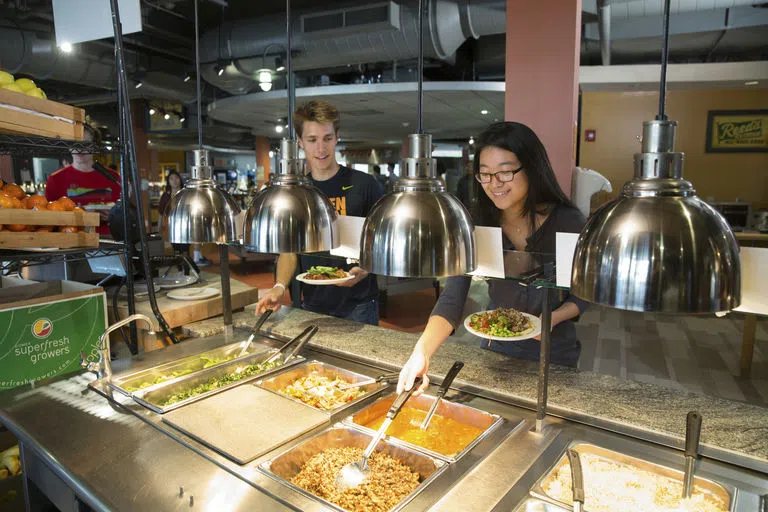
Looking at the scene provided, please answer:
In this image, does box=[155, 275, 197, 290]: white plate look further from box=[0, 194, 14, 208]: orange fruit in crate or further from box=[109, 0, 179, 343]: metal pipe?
box=[0, 194, 14, 208]: orange fruit in crate

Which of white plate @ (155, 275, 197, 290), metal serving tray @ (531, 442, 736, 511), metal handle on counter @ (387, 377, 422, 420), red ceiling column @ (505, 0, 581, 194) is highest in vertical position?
red ceiling column @ (505, 0, 581, 194)

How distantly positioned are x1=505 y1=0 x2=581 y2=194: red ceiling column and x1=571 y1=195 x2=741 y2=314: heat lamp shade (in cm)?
246

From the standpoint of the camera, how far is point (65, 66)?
596cm

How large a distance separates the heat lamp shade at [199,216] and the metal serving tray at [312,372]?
0.61m

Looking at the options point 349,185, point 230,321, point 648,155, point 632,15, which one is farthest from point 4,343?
point 632,15

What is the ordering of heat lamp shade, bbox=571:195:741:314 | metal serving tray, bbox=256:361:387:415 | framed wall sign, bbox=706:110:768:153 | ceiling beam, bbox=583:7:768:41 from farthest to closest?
framed wall sign, bbox=706:110:768:153 → ceiling beam, bbox=583:7:768:41 → metal serving tray, bbox=256:361:387:415 → heat lamp shade, bbox=571:195:741:314

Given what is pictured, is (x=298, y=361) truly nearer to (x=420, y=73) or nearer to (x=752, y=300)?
(x=420, y=73)

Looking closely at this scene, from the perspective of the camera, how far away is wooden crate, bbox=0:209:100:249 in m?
2.04

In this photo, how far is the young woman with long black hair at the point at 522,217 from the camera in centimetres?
186

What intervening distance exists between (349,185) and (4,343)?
1752 mm

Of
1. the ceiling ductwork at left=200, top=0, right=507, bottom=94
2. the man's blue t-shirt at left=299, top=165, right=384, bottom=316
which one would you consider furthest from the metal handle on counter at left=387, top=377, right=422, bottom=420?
the ceiling ductwork at left=200, top=0, right=507, bottom=94

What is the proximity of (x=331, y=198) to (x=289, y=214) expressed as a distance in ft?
4.99

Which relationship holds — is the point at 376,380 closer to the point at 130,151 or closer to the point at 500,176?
the point at 500,176

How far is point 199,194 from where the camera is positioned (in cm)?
148
